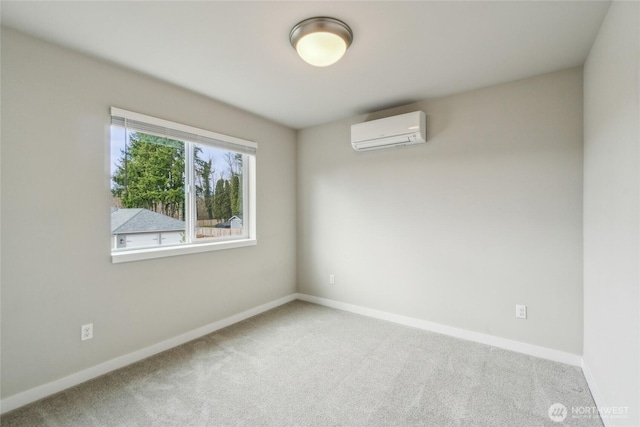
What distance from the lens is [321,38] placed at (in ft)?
5.95

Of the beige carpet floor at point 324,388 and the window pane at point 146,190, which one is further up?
the window pane at point 146,190

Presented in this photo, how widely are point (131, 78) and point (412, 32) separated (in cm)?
222

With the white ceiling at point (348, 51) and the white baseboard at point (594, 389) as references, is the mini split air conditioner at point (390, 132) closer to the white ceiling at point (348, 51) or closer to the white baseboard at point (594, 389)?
the white ceiling at point (348, 51)

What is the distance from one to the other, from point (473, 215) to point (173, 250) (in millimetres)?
2845

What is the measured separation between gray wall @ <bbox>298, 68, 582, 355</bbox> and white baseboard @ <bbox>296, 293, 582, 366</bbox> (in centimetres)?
5

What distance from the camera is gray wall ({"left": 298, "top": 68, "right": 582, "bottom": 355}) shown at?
238 cm

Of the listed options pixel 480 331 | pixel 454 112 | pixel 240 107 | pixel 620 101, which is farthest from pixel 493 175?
pixel 240 107

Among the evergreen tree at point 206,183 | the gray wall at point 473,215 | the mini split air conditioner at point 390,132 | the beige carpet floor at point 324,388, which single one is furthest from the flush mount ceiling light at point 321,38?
the beige carpet floor at point 324,388

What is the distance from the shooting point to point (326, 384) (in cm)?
209

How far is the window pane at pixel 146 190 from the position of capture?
7.77ft

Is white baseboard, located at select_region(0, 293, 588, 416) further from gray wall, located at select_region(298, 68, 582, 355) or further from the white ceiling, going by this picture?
the white ceiling

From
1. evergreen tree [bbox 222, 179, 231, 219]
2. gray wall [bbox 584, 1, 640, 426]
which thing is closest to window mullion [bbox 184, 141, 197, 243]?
evergreen tree [bbox 222, 179, 231, 219]

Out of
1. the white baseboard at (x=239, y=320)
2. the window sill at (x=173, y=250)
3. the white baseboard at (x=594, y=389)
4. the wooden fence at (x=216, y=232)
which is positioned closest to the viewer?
the white baseboard at (x=594, y=389)

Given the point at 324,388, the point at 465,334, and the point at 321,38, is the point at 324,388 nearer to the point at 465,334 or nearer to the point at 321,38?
the point at 465,334
